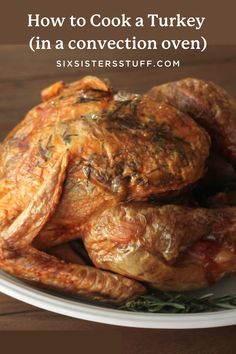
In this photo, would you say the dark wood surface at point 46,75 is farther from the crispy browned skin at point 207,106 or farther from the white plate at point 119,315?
the crispy browned skin at point 207,106

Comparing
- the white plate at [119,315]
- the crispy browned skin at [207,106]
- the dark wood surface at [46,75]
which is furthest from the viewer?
the dark wood surface at [46,75]

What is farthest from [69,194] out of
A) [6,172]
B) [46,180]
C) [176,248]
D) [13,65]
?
[13,65]

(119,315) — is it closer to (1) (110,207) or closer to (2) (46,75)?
(1) (110,207)

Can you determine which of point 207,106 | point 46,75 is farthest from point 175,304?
point 46,75

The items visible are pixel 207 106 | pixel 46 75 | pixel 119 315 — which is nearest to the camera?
pixel 119 315

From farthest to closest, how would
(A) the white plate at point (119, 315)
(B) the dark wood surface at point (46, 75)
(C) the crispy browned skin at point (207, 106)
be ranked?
(B) the dark wood surface at point (46, 75) → (C) the crispy browned skin at point (207, 106) → (A) the white plate at point (119, 315)

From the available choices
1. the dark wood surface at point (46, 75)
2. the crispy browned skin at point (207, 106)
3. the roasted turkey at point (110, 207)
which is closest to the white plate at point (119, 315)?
the roasted turkey at point (110, 207)
